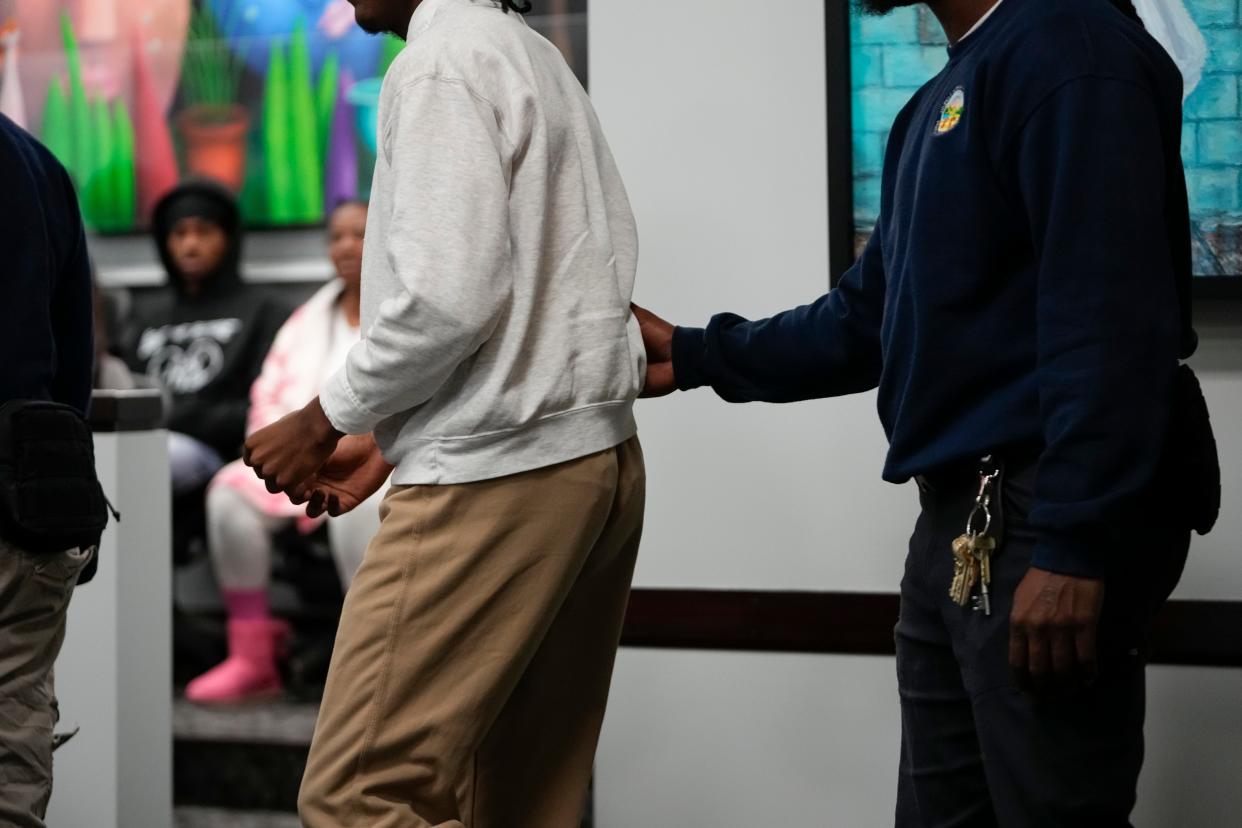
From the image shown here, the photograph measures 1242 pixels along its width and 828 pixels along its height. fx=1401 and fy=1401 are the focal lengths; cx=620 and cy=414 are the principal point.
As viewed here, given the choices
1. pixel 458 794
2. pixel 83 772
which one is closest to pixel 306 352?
pixel 83 772

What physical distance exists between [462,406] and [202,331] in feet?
10.9

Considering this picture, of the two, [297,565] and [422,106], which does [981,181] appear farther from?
[297,565]

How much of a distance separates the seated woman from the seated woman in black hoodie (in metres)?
0.17

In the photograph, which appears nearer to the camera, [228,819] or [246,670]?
[228,819]

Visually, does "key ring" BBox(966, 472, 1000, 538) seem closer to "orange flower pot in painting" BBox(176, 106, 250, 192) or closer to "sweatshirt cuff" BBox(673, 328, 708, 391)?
"sweatshirt cuff" BBox(673, 328, 708, 391)

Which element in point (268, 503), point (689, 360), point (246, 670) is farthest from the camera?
point (268, 503)

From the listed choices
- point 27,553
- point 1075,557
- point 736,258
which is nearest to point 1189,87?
point 736,258

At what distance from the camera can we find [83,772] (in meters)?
2.40

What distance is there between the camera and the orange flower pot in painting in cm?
465

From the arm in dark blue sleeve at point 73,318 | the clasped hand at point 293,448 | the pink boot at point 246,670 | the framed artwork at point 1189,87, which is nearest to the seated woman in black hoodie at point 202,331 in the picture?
the pink boot at point 246,670

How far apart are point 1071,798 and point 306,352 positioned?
313 cm

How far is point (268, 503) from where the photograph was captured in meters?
3.89

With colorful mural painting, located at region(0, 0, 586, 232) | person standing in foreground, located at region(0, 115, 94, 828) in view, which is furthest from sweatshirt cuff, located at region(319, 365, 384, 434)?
colorful mural painting, located at region(0, 0, 586, 232)

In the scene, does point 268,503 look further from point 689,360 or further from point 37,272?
point 689,360
